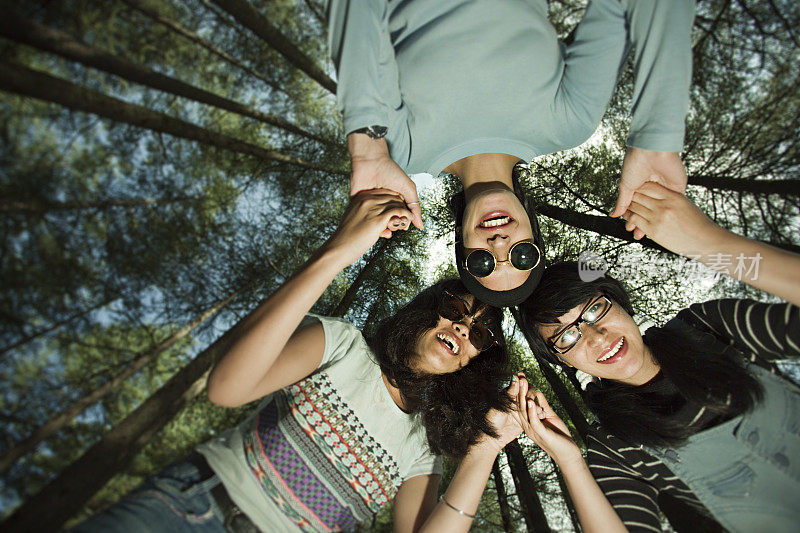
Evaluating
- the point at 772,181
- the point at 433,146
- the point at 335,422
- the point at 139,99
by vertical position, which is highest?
the point at 139,99

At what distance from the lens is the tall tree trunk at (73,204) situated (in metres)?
2.47

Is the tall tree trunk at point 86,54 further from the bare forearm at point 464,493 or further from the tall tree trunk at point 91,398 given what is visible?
the bare forearm at point 464,493

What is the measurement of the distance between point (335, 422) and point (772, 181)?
5.19m

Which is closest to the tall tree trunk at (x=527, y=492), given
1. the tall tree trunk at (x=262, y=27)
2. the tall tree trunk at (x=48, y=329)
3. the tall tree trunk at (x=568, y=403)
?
the tall tree trunk at (x=568, y=403)

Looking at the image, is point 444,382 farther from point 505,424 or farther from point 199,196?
point 199,196

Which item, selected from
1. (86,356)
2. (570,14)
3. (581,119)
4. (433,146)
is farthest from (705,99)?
(86,356)

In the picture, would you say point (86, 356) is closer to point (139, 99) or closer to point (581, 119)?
point (139, 99)

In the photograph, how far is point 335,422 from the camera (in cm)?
248

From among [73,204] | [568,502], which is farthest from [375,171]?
[568,502]

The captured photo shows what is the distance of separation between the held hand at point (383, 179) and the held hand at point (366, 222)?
0.05 m

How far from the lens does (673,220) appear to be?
237cm

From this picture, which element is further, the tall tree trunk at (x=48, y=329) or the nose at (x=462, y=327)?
the nose at (x=462, y=327)

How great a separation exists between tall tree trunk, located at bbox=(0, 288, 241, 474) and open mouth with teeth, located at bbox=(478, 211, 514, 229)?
3599 mm

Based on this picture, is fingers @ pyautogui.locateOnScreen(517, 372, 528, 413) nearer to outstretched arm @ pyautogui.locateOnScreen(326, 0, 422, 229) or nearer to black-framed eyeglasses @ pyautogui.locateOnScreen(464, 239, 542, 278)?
black-framed eyeglasses @ pyautogui.locateOnScreen(464, 239, 542, 278)
